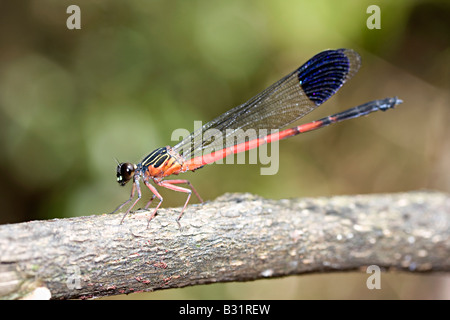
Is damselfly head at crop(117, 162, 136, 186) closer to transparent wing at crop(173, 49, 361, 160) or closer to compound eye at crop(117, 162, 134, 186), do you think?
compound eye at crop(117, 162, 134, 186)

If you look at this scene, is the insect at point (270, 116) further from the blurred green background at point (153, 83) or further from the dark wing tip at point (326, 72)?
the blurred green background at point (153, 83)

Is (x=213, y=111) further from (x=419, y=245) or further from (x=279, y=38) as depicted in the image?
(x=419, y=245)

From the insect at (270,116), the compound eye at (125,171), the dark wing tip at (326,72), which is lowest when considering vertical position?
the compound eye at (125,171)

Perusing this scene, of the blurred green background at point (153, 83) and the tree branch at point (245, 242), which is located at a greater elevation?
the blurred green background at point (153, 83)

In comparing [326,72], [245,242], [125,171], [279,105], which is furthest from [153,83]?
[245,242]

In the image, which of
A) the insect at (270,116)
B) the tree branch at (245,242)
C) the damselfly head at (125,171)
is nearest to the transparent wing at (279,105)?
the insect at (270,116)

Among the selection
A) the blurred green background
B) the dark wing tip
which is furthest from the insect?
the blurred green background
